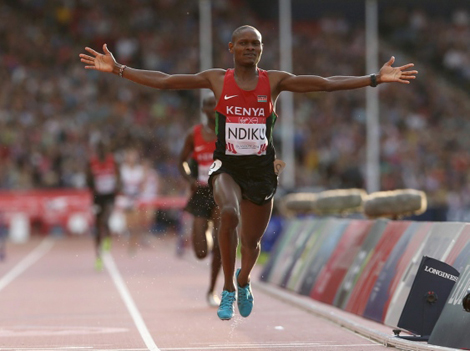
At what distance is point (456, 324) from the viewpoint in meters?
7.51

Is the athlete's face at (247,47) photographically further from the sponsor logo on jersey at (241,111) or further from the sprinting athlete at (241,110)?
the sponsor logo on jersey at (241,111)

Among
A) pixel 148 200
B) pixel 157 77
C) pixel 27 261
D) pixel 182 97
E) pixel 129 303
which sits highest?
pixel 182 97

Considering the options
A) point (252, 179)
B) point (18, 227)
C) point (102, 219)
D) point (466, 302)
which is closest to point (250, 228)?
point (252, 179)

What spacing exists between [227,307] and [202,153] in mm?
4099

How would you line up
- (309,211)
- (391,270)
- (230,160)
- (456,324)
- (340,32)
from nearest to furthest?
(456,324)
(230,160)
(391,270)
(309,211)
(340,32)

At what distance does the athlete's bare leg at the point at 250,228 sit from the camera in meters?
8.77

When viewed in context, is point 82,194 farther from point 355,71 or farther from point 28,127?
point 355,71

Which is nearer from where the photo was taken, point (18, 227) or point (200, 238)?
point (200, 238)

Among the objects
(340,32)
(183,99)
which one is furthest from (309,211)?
(340,32)

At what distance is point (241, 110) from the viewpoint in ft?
27.5

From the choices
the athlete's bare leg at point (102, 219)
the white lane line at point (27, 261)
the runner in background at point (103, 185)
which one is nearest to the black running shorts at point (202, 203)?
the white lane line at point (27, 261)

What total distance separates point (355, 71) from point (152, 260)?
51.7ft

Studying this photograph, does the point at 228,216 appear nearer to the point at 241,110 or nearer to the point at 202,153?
the point at 241,110

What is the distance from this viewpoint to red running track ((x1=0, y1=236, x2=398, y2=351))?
877 cm
